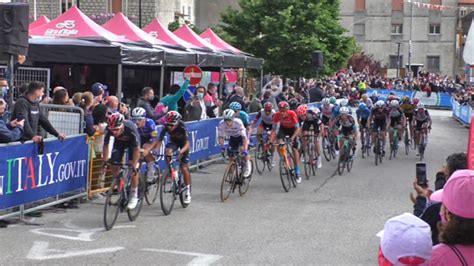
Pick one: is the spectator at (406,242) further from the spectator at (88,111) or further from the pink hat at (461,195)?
the spectator at (88,111)

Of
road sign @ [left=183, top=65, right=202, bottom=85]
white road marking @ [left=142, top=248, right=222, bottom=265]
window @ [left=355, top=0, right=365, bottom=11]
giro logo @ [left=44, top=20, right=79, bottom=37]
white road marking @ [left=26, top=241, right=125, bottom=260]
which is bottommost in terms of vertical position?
white road marking @ [left=26, top=241, right=125, bottom=260]

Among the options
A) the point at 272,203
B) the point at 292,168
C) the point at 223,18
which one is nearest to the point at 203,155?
the point at 292,168

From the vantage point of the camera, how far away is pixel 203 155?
1875 centimetres

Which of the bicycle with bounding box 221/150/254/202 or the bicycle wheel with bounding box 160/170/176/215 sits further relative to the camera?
the bicycle with bounding box 221/150/254/202

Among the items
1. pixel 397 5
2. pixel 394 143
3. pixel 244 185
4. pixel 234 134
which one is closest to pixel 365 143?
pixel 394 143

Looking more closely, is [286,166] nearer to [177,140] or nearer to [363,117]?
[177,140]

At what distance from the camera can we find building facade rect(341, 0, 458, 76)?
8556 centimetres

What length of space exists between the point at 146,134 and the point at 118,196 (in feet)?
7.70

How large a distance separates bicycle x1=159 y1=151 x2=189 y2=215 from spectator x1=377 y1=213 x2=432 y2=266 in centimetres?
842

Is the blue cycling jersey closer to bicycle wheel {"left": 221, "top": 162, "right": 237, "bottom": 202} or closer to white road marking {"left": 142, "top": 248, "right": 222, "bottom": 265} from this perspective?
bicycle wheel {"left": 221, "top": 162, "right": 237, "bottom": 202}

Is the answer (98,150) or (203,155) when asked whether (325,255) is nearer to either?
(98,150)

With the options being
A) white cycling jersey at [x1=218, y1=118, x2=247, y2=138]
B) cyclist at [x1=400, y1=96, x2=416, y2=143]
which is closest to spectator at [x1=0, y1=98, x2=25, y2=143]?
white cycling jersey at [x1=218, y1=118, x2=247, y2=138]

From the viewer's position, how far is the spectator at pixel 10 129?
10828 mm

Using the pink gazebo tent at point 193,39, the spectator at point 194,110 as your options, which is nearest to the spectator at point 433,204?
the spectator at point 194,110
